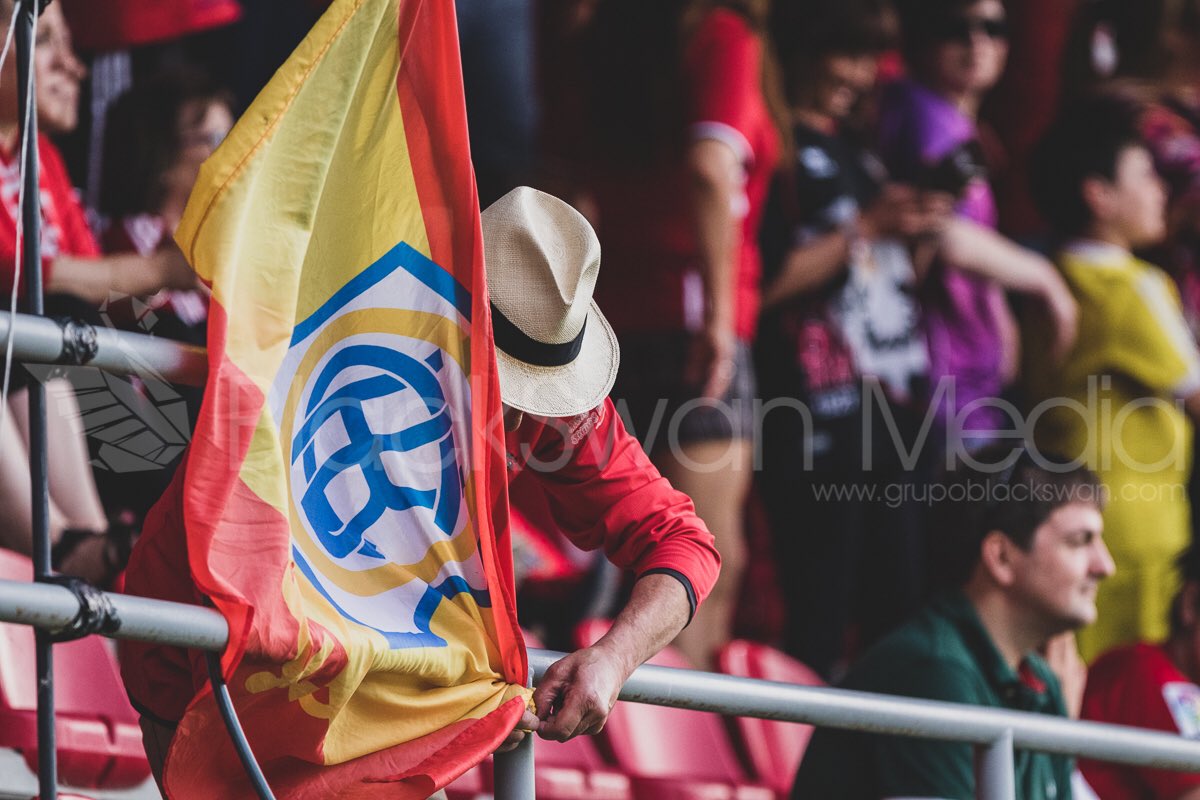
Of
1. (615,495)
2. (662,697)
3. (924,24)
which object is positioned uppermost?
(924,24)

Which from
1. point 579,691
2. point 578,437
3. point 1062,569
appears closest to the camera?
point 579,691

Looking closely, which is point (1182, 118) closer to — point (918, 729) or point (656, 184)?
point (656, 184)

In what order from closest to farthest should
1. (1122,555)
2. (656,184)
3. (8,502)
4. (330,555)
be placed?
1. (330,555)
2. (8,502)
3. (656,184)
4. (1122,555)

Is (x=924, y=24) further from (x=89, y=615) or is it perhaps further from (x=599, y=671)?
(x=89, y=615)

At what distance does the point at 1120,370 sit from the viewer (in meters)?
5.71

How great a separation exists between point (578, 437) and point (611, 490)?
0.31ft

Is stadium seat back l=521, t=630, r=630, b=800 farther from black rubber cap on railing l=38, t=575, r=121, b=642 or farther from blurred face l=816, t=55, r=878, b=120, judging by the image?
blurred face l=816, t=55, r=878, b=120

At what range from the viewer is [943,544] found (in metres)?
3.95

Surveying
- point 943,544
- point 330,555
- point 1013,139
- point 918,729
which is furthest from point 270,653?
point 1013,139

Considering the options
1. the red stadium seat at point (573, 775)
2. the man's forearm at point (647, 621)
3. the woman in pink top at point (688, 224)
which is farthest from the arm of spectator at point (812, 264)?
the man's forearm at point (647, 621)

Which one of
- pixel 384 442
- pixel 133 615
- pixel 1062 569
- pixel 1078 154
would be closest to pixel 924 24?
pixel 1078 154

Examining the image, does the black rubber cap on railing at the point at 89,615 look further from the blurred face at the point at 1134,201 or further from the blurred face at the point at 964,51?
the blurred face at the point at 1134,201

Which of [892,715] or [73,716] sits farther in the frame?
[73,716]

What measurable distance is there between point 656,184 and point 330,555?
9.18ft
